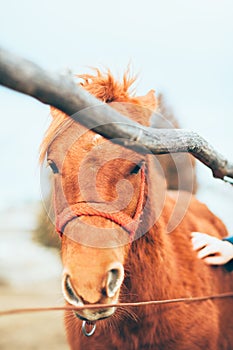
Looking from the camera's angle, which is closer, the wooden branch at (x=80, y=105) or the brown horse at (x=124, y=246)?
the wooden branch at (x=80, y=105)

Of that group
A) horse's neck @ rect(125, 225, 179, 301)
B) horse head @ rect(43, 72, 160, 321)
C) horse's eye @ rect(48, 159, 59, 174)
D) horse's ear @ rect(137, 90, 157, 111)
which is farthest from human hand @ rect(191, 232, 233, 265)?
horse's eye @ rect(48, 159, 59, 174)

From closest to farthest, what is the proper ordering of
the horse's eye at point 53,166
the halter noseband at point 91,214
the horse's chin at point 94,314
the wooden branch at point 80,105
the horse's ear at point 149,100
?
the wooden branch at point 80,105 → the horse's chin at point 94,314 → the halter noseband at point 91,214 → the horse's eye at point 53,166 → the horse's ear at point 149,100

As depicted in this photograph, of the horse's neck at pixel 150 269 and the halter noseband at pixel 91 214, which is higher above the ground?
the halter noseband at pixel 91 214

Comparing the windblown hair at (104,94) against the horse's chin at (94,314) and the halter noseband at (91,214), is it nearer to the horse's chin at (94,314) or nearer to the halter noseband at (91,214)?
the halter noseband at (91,214)

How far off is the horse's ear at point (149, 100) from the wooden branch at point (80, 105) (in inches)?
25.2

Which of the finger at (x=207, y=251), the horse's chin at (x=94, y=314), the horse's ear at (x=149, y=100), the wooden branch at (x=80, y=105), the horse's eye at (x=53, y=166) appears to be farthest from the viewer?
the finger at (x=207, y=251)

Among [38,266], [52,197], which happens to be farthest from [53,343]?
[38,266]

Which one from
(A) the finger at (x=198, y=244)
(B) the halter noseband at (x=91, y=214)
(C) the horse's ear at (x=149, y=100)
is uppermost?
(C) the horse's ear at (x=149, y=100)

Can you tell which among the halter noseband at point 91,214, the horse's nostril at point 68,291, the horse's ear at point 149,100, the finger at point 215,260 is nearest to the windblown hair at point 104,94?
the horse's ear at point 149,100

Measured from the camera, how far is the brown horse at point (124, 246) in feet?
4.61

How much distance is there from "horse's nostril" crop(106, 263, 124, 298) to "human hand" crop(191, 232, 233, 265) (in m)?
0.77

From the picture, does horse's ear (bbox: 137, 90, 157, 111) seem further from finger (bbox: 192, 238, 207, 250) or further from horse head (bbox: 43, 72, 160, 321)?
finger (bbox: 192, 238, 207, 250)

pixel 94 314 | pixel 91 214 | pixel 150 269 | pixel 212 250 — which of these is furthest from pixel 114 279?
pixel 212 250

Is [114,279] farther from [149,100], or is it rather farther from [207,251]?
[149,100]
